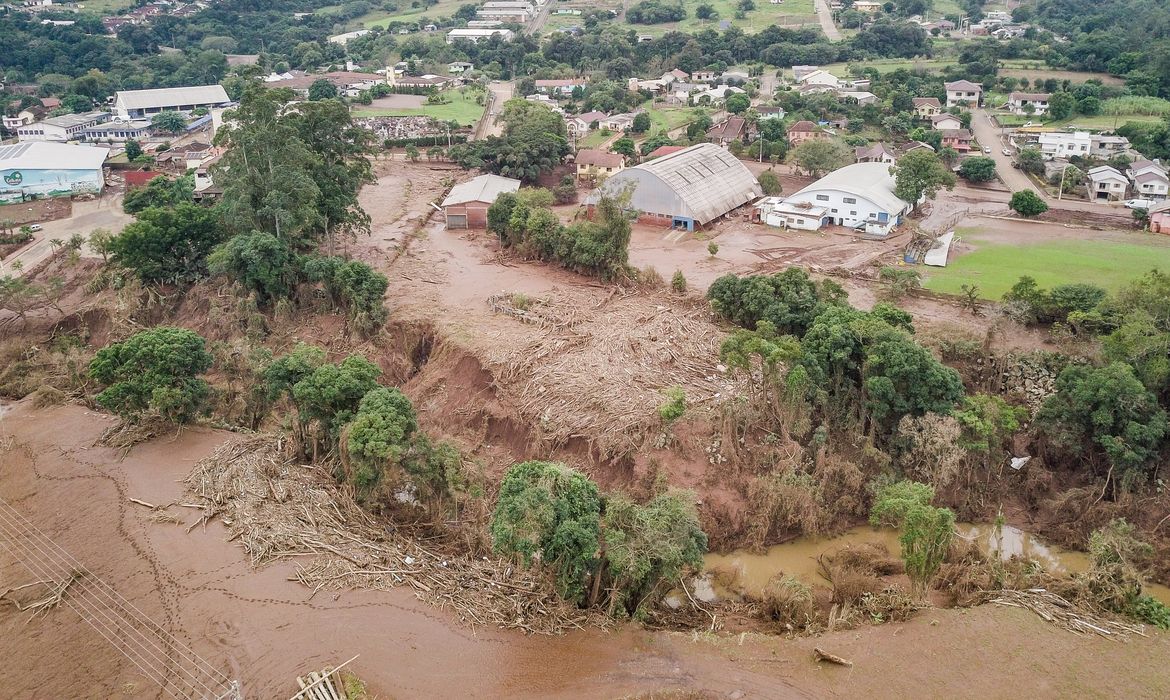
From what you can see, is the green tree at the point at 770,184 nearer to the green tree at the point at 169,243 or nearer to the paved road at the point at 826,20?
the green tree at the point at 169,243

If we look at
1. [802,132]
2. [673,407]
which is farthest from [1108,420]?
[802,132]

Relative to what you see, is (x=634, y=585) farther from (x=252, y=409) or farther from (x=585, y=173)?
Result: (x=585, y=173)

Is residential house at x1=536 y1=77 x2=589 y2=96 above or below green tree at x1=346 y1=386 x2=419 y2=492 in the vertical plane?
above

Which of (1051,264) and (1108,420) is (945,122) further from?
(1108,420)

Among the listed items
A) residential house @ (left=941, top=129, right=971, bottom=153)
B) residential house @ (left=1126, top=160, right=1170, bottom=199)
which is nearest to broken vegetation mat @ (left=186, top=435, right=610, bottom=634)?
residential house @ (left=1126, top=160, right=1170, bottom=199)

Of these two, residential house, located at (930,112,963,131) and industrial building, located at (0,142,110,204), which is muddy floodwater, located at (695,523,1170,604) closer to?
residential house, located at (930,112,963,131)

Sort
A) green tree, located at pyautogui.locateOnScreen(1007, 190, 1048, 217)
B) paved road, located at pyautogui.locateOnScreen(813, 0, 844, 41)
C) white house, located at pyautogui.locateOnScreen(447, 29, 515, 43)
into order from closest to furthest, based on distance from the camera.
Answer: green tree, located at pyautogui.locateOnScreen(1007, 190, 1048, 217) < white house, located at pyautogui.locateOnScreen(447, 29, 515, 43) < paved road, located at pyautogui.locateOnScreen(813, 0, 844, 41)
